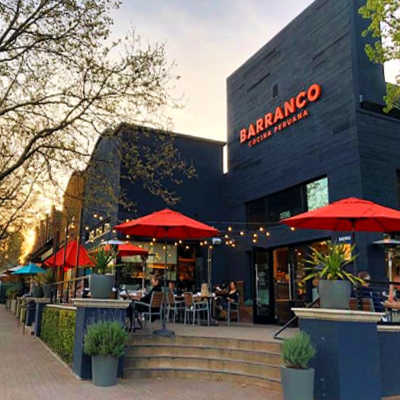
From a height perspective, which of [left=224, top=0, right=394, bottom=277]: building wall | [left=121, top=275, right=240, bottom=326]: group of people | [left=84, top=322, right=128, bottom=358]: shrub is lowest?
[left=84, top=322, right=128, bottom=358]: shrub

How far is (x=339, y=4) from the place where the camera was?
535 inches

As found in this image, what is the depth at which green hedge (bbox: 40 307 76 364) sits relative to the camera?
8.25 metres

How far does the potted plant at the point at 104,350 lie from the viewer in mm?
6527

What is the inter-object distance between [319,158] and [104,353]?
31.7ft

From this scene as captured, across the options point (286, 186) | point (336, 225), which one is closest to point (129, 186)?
point (286, 186)

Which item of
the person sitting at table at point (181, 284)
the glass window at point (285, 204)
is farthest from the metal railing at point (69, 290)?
the glass window at point (285, 204)

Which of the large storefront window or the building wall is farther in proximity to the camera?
the large storefront window

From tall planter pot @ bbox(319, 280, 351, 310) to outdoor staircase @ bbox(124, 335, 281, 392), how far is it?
1.71 meters

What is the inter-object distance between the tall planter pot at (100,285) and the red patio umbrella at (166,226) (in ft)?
4.29

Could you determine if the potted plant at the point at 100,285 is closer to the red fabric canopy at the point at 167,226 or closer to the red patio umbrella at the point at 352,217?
the red fabric canopy at the point at 167,226

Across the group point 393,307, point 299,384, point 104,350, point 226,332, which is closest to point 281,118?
point 226,332

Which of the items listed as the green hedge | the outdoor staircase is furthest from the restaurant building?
the green hedge

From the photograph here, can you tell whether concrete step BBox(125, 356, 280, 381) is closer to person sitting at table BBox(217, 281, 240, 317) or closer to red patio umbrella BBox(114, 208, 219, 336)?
red patio umbrella BBox(114, 208, 219, 336)

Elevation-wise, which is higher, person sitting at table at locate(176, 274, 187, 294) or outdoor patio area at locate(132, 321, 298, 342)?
person sitting at table at locate(176, 274, 187, 294)
